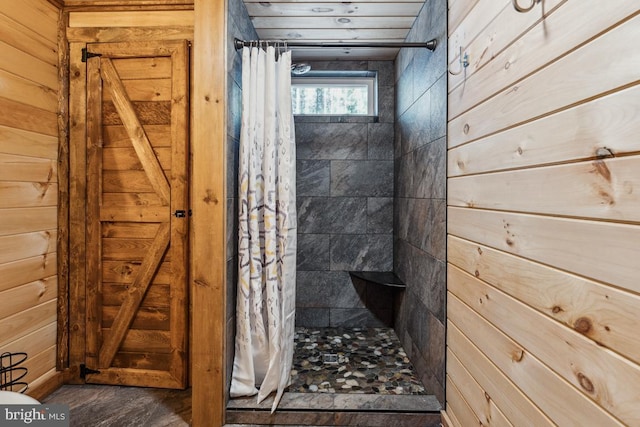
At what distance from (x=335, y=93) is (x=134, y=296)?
222 centimetres

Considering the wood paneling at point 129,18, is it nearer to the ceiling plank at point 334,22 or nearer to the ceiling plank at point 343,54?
the ceiling plank at point 334,22

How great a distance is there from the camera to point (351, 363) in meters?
2.23

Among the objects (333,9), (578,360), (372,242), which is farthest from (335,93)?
(578,360)

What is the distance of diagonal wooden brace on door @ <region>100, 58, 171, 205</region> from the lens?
211 cm

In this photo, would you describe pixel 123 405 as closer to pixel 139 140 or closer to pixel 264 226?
pixel 264 226

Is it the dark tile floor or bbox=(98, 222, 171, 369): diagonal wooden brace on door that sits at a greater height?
bbox=(98, 222, 171, 369): diagonal wooden brace on door

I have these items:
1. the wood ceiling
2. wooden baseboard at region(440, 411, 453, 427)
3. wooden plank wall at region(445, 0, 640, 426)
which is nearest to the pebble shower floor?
wooden baseboard at region(440, 411, 453, 427)

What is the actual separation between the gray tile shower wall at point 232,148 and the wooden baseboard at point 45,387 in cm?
117

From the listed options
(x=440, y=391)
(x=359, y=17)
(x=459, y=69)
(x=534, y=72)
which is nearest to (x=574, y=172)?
(x=534, y=72)

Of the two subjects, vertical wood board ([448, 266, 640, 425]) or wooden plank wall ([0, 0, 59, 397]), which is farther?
wooden plank wall ([0, 0, 59, 397])

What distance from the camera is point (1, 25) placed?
1727 mm

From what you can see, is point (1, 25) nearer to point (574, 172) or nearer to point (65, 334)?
point (65, 334)

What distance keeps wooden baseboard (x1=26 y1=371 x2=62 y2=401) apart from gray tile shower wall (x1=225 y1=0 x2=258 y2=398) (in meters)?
1.17

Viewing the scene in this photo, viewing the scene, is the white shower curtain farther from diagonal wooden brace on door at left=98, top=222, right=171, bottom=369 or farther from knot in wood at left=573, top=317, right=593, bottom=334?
knot in wood at left=573, top=317, right=593, bottom=334
